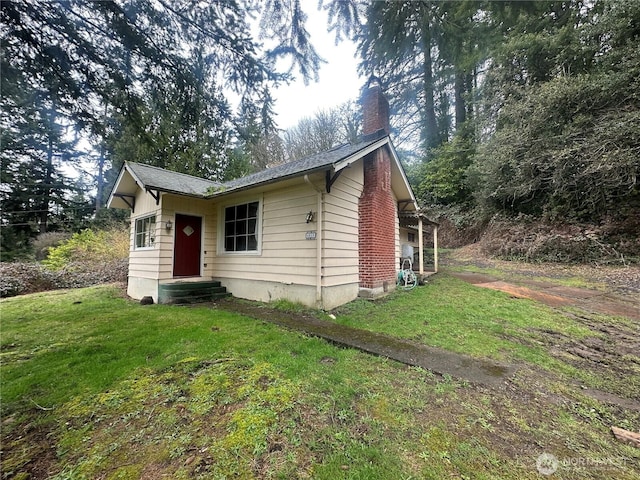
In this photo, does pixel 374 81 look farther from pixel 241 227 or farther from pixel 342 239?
pixel 241 227

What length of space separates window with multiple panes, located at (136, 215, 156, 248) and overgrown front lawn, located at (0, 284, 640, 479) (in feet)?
12.6

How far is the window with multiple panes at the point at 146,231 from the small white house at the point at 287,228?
3 cm

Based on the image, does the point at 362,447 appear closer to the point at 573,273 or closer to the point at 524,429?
the point at 524,429

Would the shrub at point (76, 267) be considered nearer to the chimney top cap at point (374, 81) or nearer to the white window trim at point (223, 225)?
the white window trim at point (223, 225)

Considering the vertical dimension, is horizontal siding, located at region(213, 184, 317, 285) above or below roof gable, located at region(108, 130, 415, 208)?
below

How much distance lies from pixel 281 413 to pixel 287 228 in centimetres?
440

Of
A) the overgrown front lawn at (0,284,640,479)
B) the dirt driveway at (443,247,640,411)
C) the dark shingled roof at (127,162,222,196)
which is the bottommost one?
the overgrown front lawn at (0,284,640,479)

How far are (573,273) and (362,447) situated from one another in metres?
10.4

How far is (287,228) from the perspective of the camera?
6.23 meters

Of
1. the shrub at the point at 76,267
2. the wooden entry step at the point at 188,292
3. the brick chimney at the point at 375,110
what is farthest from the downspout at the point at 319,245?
the shrub at the point at 76,267

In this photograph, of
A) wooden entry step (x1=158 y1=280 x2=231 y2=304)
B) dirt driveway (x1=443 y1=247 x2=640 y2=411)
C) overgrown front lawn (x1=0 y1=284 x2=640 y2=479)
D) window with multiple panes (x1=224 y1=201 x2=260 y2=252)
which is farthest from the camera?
window with multiple panes (x1=224 y1=201 x2=260 y2=252)

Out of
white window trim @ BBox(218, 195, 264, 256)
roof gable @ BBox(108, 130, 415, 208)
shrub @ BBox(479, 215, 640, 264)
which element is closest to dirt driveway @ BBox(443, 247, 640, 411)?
shrub @ BBox(479, 215, 640, 264)

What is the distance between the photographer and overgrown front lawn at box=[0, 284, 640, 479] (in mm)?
1726

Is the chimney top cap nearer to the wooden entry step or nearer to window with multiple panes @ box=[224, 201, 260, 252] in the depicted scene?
window with multiple panes @ box=[224, 201, 260, 252]
